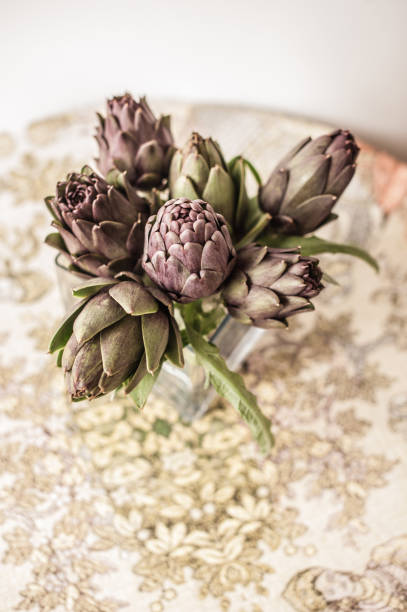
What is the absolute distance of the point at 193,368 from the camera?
0.55 m

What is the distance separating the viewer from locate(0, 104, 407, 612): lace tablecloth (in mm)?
561

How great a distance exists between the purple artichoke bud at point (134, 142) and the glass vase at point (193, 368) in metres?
0.11

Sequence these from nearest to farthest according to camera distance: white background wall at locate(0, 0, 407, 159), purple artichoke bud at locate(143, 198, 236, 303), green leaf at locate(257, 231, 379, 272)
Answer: purple artichoke bud at locate(143, 198, 236, 303) → green leaf at locate(257, 231, 379, 272) → white background wall at locate(0, 0, 407, 159)

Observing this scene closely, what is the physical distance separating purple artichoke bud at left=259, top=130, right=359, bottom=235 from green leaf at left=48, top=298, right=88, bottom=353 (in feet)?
0.62

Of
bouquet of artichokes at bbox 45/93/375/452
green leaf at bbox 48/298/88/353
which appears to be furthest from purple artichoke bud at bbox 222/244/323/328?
green leaf at bbox 48/298/88/353

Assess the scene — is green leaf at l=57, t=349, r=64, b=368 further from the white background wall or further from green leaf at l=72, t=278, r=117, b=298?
the white background wall

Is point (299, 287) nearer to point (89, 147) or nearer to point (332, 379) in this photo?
point (332, 379)

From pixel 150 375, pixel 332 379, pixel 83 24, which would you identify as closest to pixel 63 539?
pixel 150 375

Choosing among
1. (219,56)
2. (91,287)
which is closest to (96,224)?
(91,287)

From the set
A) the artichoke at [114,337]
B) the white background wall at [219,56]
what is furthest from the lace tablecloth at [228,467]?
the artichoke at [114,337]

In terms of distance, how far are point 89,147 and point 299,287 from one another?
0.55 m

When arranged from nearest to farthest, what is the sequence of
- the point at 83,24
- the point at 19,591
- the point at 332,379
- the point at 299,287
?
the point at 299,287 < the point at 19,591 < the point at 332,379 < the point at 83,24

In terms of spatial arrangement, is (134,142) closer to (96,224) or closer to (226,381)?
(96,224)

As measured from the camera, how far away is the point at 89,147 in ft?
2.78
